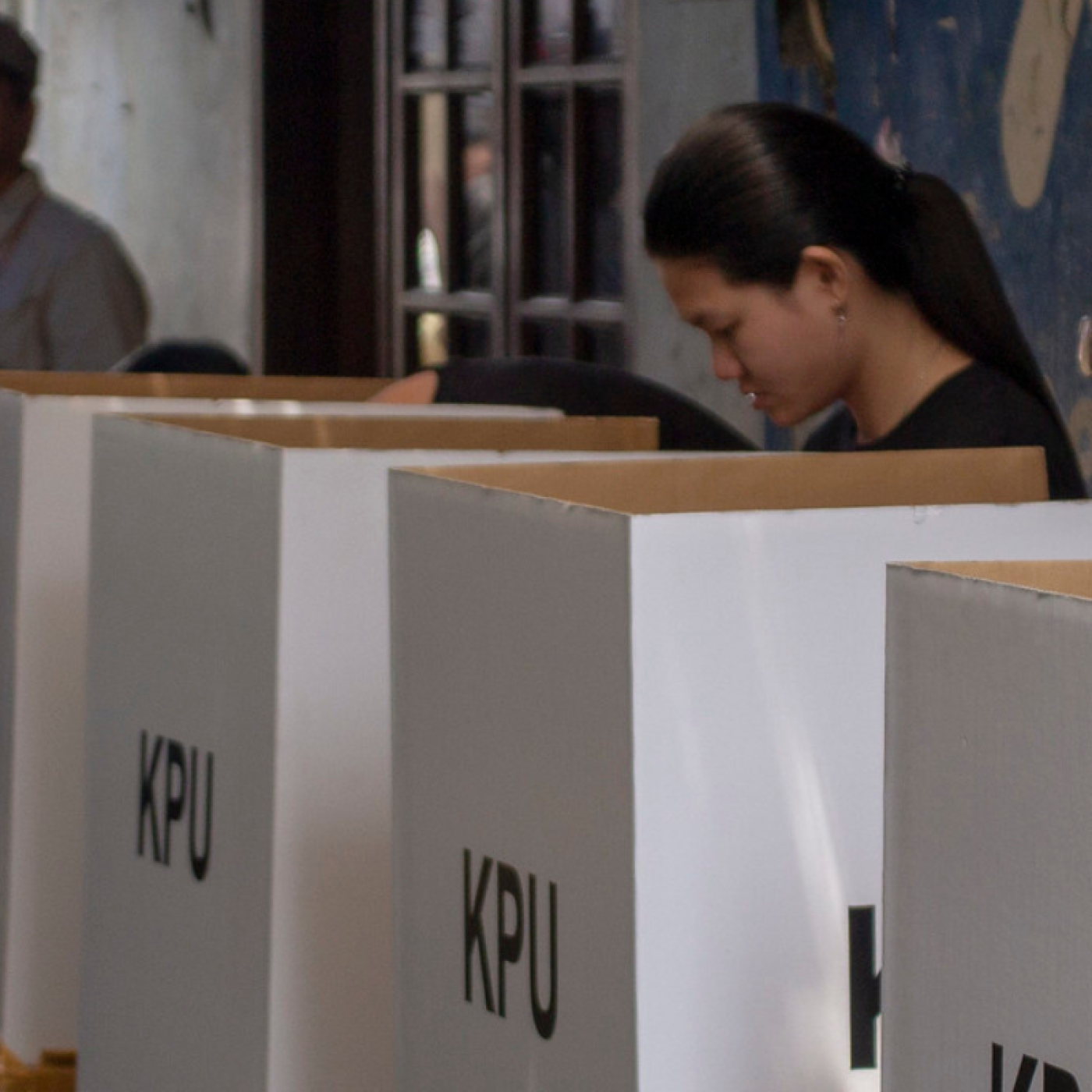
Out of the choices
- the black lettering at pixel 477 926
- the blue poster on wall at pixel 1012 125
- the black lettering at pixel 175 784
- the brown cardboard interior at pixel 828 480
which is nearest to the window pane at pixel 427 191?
the blue poster on wall at pixel 1012 125

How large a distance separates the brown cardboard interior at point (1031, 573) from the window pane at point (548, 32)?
3006 mm

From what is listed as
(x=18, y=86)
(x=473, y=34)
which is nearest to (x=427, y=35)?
(x=473, y=34)

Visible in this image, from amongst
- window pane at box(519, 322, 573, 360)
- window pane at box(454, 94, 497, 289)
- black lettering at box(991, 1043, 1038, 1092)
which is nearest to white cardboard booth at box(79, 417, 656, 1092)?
black lettering at box(991, 1043, 1038, 1092)

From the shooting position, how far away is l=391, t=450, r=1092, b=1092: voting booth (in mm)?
782

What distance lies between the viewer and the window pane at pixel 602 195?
137 inches

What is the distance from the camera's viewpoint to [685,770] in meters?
0.78

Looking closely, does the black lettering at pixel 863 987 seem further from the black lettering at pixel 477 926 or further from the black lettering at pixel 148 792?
the black lettering at pixel 148 792

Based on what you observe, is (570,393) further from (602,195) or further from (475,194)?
(475,194)

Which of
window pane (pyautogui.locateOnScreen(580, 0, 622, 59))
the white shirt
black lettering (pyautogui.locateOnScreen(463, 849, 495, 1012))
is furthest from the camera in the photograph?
window pane (pyautogui.locateOnScreen(580, 0, 622, 59))

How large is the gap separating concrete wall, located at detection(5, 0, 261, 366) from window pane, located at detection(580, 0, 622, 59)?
1044mm

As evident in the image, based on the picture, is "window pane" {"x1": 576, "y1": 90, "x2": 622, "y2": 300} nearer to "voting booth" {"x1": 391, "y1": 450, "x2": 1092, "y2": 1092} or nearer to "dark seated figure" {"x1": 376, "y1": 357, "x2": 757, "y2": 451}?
"dark seated figure" {"x1": 376, "y1": 357, "x2": 757, "y2": 451}

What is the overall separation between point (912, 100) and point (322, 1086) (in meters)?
1.62

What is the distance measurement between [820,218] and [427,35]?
2.64 metres

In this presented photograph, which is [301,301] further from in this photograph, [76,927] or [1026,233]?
[76,927]
